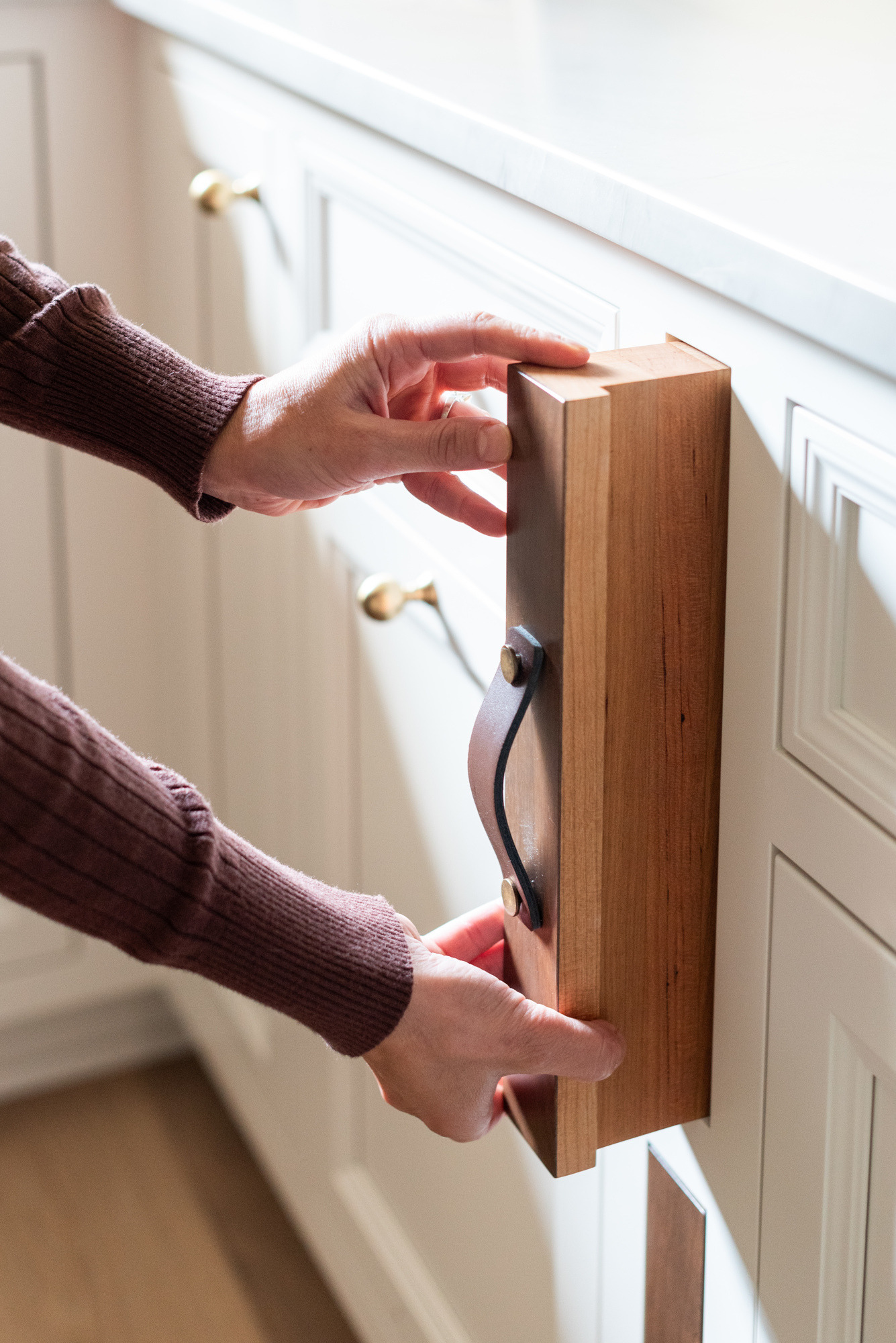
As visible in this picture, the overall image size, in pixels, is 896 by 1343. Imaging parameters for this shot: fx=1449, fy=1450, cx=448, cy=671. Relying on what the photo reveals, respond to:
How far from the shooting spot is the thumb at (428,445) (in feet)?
1.61

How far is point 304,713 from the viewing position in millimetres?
948

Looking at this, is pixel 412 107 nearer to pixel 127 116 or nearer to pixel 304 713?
pixel 304 713

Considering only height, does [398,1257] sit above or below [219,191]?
below

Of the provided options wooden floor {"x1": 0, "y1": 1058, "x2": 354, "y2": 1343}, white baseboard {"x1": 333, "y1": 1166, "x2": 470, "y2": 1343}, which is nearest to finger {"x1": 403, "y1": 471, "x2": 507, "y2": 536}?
white baseboard {"x1": 333, "y1": 1166, "x2": 470, "y2": 1343}

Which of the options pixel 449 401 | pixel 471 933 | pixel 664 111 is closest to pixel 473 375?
pixel 449 401

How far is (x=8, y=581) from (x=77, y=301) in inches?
Answer: 21.0

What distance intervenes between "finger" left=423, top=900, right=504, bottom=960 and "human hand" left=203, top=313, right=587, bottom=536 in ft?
0.53

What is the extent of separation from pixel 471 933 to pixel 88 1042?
0.90 meters

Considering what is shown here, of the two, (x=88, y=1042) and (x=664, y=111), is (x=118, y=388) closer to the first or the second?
(x=664, y=111)

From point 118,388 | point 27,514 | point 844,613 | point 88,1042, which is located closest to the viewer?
point 844,613

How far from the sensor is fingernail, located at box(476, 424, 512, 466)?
0.49m

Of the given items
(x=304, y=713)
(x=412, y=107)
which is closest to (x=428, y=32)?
(x=412, y=107)

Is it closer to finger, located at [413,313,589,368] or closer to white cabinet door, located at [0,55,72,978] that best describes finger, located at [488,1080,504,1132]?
finger, located at [413,313,589,368]

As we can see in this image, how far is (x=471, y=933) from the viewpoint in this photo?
599mm
